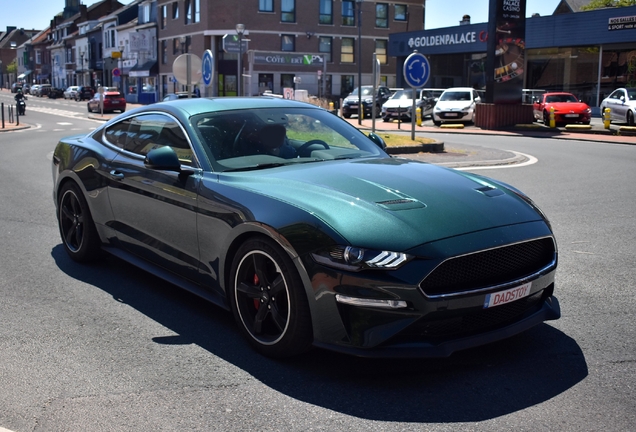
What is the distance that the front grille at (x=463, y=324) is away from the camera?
11.9 ft

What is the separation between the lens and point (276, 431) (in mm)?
3250

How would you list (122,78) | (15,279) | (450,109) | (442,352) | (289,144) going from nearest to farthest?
(442,352) → (289,144) → (15,279) → (450,109) → (122,78)

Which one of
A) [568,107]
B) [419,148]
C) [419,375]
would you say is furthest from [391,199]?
[568,107]

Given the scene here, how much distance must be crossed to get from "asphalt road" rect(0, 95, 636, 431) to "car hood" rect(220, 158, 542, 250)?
0.77 m

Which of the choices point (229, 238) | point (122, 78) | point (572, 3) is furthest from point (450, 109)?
point (122, 78)

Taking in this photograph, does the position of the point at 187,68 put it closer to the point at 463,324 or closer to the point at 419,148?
the point at 419,148

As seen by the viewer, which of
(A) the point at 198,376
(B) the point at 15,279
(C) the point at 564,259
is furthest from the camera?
(C) the point at 564,259

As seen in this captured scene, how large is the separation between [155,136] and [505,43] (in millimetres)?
24325

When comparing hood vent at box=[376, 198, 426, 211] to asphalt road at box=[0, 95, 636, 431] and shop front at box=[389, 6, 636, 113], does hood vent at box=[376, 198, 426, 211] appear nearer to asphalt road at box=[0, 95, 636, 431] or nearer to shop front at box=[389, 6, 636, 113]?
asphalt road at box=[0, 95, 636, 431]

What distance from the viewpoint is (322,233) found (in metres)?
3.75

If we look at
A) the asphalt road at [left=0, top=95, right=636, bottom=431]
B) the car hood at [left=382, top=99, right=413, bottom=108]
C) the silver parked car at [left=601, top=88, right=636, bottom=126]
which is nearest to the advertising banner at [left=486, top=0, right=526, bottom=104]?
the silver parked car at [left=601, top=88, right=636, bottom=126]

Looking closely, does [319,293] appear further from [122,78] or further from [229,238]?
[122,78]

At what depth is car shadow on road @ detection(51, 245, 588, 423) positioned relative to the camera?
3488mm

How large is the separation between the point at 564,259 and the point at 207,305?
3297mm
